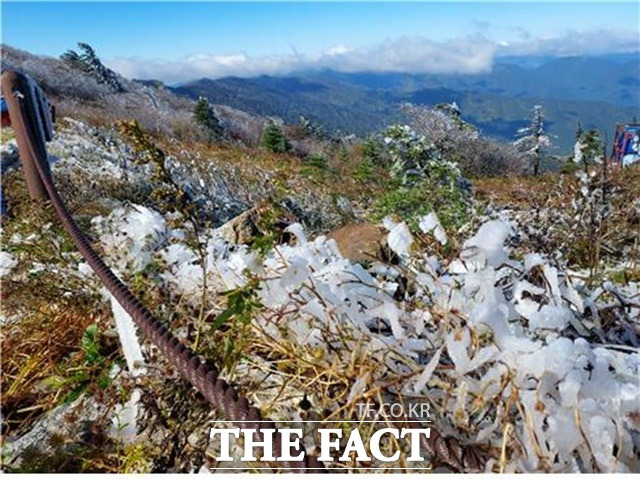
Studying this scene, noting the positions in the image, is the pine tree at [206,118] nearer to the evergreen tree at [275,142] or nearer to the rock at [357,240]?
the evergreen tree at [275,142]

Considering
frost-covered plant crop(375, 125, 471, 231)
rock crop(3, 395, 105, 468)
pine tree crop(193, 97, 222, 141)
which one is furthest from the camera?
pine tree crop(193, 97, 222, 141)

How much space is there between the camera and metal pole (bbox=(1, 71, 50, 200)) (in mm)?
3354

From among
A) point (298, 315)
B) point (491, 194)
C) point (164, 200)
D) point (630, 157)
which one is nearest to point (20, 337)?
point (164, 200)

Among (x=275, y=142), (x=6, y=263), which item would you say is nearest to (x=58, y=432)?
(x=6, y=263)

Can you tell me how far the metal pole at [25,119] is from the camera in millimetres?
3354

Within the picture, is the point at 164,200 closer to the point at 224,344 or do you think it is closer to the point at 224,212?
the point at 224,344

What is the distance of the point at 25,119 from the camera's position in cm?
344

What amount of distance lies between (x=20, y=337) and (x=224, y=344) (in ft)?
3.68

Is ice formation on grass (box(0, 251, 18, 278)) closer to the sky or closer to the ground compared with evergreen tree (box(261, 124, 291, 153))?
closer to the sky

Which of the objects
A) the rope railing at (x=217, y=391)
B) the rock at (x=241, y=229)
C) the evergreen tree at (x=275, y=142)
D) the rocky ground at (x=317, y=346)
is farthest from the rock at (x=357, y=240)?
the evergreen tree at (x=275, y=142)

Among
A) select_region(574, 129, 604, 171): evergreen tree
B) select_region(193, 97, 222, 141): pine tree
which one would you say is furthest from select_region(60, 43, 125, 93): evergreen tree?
select_region(574, 129, 604, 171): evergreen tree

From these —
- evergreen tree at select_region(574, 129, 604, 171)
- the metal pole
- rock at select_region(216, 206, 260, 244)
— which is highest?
the metal pole

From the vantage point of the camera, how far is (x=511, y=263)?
5.07 feet

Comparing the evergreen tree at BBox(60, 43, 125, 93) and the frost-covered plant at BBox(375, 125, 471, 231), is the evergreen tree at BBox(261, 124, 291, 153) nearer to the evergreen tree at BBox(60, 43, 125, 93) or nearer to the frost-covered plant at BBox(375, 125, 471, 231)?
the frost-covered plant at BBox(375, 125, 471, 231)
